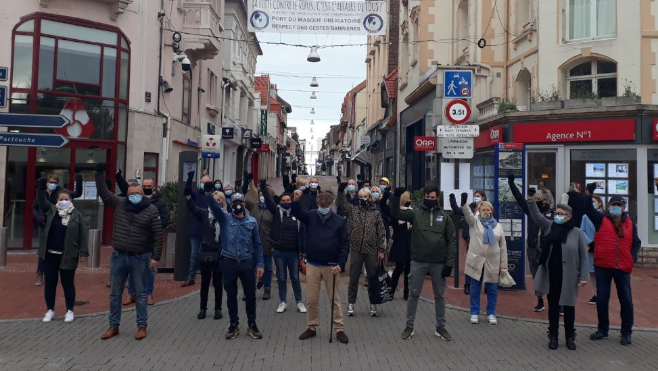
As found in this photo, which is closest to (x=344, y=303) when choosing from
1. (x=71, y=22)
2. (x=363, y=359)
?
(x=363, y=359)

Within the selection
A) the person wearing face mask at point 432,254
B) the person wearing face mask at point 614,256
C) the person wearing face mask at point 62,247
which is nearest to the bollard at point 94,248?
the person wearing face mask at point 62,247

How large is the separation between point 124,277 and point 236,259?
1.44 m

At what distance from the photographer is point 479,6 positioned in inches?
776

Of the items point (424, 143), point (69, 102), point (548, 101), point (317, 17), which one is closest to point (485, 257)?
point (424, 143)

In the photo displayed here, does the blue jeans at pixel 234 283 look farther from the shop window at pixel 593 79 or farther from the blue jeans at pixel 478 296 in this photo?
the shop window at pixel 593 79

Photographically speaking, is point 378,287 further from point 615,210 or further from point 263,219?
point 615,210

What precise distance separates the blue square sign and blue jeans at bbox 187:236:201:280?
575 cm

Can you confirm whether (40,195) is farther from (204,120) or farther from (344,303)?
(204,120)

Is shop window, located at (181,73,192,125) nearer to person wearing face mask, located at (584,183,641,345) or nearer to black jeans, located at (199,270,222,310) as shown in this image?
black jeans, located at (199,270,222,310)

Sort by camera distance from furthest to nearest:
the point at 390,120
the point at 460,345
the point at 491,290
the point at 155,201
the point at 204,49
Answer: the point at 390,120 → the point at 204,49 → the point at 155,201 → the point at 491,290 → the point at 460,345

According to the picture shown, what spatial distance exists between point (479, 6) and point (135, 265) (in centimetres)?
1648

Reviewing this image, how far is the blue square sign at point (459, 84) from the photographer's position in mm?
11359

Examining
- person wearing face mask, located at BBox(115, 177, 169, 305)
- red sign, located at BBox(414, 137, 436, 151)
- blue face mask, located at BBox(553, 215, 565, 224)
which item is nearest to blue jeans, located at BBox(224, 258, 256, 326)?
person wearing face mask, located at BBox(115, 177, 169, 305)

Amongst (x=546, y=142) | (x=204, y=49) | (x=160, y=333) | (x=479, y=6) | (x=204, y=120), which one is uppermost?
(x=479, y=6)
